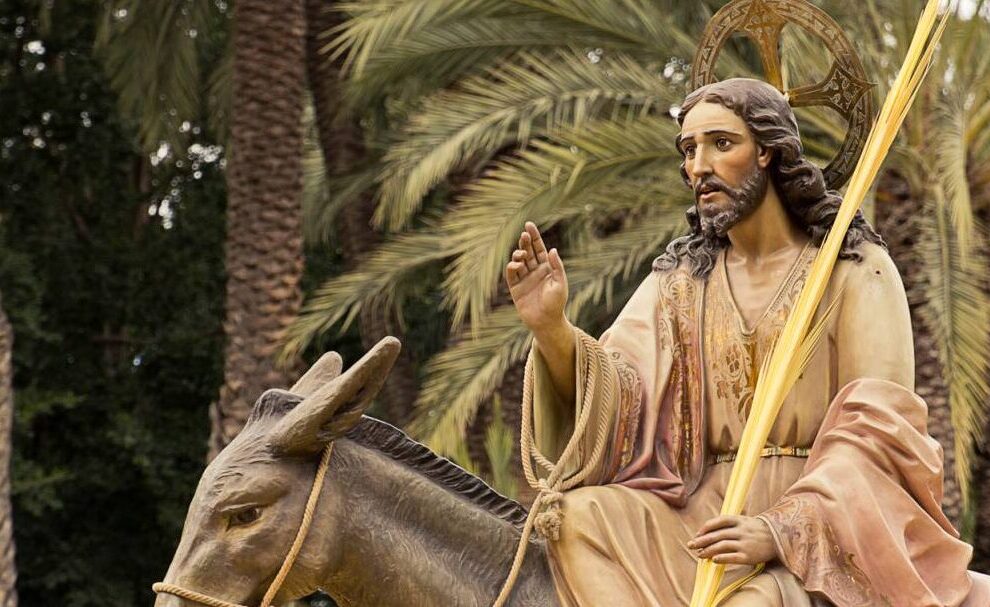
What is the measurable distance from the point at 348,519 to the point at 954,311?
8.63 meters

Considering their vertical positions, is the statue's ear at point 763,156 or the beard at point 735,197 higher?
the statue's ear at point 763,156

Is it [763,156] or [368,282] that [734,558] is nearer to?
[763,156]

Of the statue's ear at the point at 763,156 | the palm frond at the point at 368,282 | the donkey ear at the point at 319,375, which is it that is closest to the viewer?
the donkey ear at the point at 319,375

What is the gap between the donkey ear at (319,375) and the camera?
5.12 m

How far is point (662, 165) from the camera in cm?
1304


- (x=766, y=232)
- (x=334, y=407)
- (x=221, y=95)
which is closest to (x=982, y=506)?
(x=221, y=95)

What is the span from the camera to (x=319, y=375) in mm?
5191

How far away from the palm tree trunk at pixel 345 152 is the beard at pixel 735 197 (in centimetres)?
1340

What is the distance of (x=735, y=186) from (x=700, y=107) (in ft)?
0.77

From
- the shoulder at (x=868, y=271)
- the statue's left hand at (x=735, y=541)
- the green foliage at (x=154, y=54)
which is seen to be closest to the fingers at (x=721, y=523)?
the statue's left hand at (x=735, y=541)

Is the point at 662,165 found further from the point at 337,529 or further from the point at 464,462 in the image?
the point at 337,529

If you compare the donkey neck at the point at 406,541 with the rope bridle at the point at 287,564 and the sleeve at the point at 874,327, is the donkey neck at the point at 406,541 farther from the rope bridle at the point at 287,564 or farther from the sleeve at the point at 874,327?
the sleeve at the point at 874,327

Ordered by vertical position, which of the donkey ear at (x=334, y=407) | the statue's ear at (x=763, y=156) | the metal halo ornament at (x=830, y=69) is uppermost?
the metal halo ornament at (x=830, y=69)

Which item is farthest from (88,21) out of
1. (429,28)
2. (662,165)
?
(662,165)
